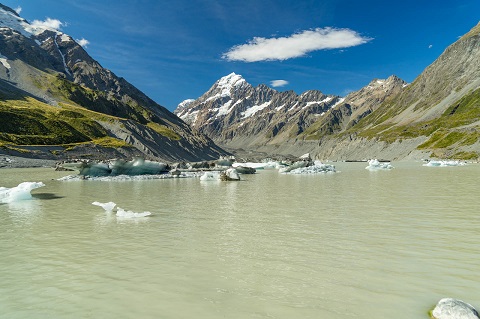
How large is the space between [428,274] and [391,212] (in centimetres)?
1090

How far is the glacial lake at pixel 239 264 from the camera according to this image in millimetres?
7805

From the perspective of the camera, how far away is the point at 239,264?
424 inches

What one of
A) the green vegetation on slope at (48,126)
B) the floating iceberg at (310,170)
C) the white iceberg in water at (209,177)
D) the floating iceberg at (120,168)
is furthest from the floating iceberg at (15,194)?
the green vegetation on slope at (48,126)

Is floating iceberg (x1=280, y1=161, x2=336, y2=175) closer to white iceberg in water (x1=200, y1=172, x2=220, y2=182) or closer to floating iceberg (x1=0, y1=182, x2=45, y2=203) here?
white iceberg in water (x1=200, y1=172, x2=220, y2=182)

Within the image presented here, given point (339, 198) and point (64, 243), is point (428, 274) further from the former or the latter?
point (339, 198)

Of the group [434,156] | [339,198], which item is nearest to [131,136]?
[434,156]

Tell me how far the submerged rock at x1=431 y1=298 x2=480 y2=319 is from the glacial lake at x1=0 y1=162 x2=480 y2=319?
378 millimetres

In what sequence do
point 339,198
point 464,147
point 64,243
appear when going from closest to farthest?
1. point 64,243
2. point 339,198
3. point 464,147

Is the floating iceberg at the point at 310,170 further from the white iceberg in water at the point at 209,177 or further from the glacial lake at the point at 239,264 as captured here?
the glacial lake at the point at 239,264

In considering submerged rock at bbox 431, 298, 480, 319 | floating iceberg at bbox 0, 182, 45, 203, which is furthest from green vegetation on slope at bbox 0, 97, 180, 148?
submerged rock at bbox 431, 298, 480, 319

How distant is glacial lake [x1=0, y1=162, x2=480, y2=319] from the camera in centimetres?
780

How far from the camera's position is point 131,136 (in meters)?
172

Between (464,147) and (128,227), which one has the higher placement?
(464,147)

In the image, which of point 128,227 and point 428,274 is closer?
point 428,274
